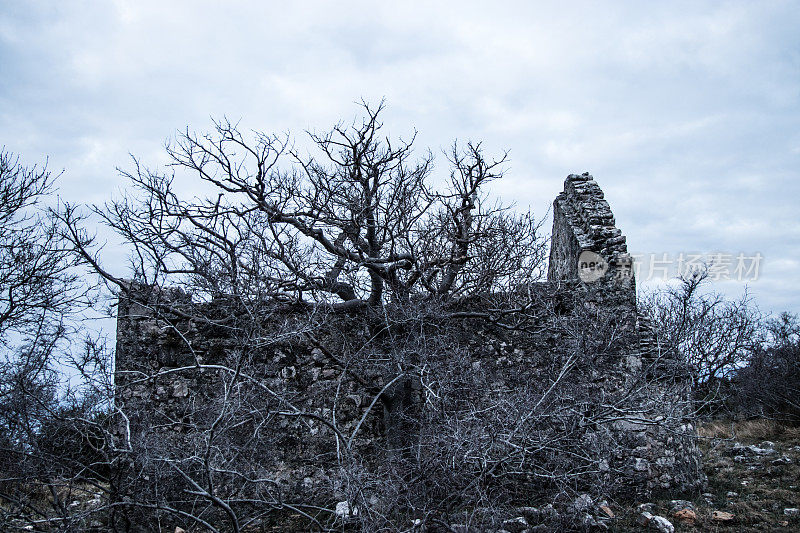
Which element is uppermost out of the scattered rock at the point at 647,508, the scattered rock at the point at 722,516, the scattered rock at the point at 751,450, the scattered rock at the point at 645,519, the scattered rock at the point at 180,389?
the scattered rock at the point at 180,389

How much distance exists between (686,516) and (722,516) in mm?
325

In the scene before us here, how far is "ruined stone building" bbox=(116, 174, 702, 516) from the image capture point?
673 centimetres

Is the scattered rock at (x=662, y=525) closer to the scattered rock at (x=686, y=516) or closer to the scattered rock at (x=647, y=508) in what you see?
the scattered rock at (x=686, y=516)

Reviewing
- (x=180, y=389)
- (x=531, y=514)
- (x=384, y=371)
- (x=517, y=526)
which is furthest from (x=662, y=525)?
(x=180, y=389)

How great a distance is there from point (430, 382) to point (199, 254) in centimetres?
291

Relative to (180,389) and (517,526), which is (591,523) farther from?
(180,389)

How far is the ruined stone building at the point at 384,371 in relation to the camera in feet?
22.1

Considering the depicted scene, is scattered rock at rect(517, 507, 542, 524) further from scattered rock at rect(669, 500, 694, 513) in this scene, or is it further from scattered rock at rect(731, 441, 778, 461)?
scattered rock at rect(731, 441, 778, 461)

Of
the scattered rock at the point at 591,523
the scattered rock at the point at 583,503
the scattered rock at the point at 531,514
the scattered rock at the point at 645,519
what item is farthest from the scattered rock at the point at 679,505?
the scattered rock at the point at 531,514

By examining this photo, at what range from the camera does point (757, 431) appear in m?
10.6

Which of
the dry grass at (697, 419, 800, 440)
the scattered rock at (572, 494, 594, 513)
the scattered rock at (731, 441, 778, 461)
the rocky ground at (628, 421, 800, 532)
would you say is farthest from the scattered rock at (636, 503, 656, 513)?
the dry grass at (697, 419, 800, 440)

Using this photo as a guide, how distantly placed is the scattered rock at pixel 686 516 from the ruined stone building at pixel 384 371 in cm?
87

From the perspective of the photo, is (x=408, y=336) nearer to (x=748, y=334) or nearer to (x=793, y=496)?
(x=793, y=496)

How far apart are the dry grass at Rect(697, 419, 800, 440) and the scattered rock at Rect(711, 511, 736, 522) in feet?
15.0
